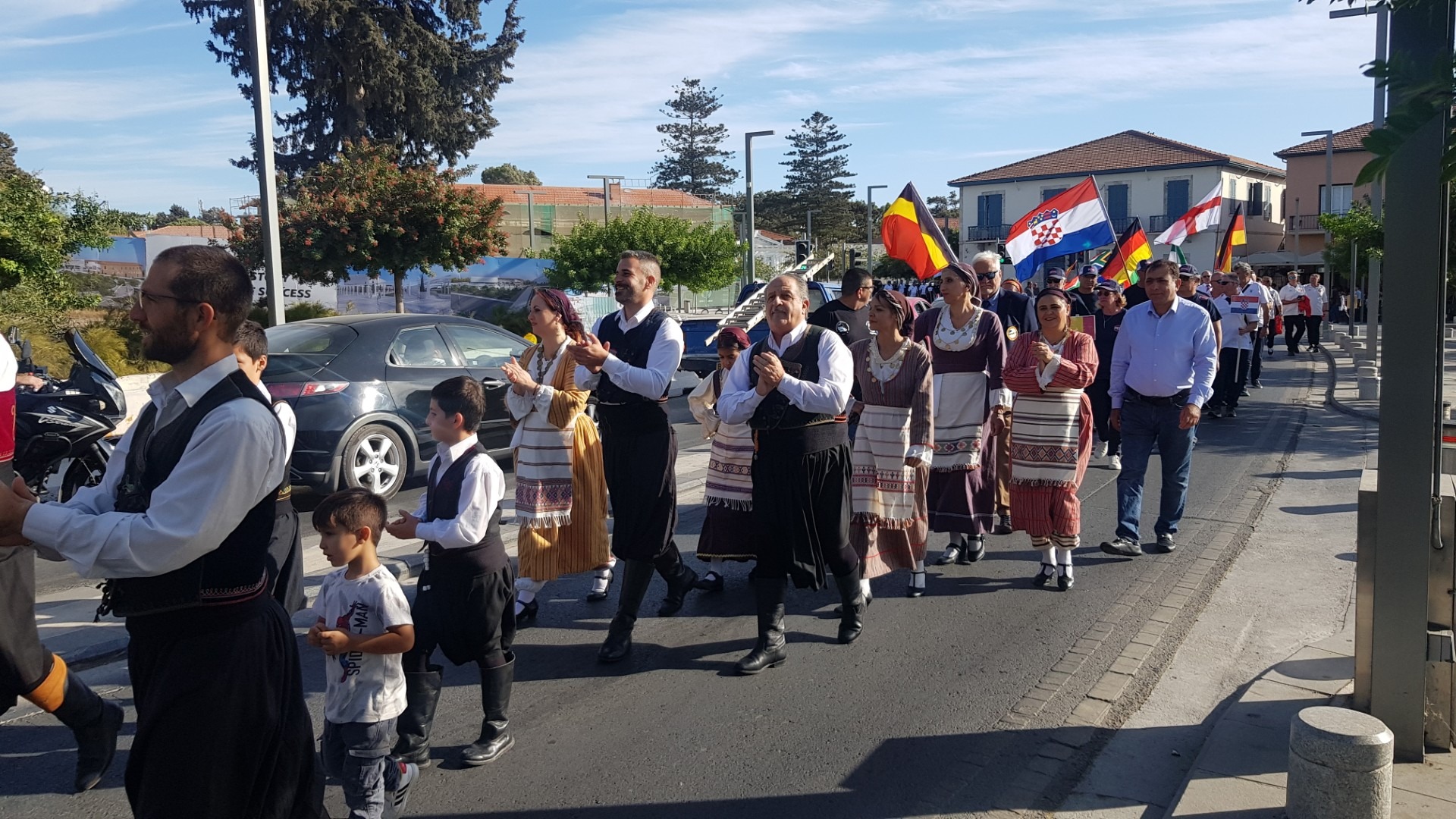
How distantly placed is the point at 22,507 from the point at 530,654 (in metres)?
3.33

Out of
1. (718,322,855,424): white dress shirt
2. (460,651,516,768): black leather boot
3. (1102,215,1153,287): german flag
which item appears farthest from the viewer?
(1102,215,1153,287): german flag

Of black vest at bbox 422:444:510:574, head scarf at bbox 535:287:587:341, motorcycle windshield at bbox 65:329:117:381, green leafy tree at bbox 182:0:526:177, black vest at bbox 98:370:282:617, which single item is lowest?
black vest at bbox 422:444:510:574

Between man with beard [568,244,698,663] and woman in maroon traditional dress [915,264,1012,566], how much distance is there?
6.48 ft

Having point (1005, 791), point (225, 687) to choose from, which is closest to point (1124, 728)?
point (1005, 791)

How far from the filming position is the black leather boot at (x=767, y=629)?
5207 millimetres

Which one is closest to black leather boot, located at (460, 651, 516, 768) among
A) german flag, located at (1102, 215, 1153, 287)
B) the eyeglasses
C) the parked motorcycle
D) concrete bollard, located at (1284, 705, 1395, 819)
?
the eyeglasses

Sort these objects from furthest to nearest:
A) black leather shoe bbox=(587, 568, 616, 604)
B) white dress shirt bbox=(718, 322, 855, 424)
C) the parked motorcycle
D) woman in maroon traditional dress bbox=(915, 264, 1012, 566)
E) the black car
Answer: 1. the black car
2. the parked motorcycle
3. woman in maroon traditional dress bbox=(915, 264, 1012, 566)
4. black leather shoe bbox=(587, 568, 616, 604)
5. white dress shirt bbox=(718, 322, 855, 424)

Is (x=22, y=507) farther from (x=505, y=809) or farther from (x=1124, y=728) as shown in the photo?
(x=1124, y=728)

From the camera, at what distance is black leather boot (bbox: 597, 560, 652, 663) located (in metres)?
5.36

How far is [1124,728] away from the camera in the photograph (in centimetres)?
458

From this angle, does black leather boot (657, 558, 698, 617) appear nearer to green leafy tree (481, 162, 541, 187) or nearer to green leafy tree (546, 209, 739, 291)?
green leafy tree (546, 209, 739, 291)

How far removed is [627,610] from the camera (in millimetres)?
5398

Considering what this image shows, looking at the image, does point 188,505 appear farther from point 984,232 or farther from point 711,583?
point 984,232

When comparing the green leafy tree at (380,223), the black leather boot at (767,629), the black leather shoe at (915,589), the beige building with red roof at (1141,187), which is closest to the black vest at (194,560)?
the black leather boot at (767,629)
